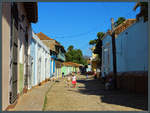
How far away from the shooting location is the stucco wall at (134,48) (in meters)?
13.4

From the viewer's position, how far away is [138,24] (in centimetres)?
1427

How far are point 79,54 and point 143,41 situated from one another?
6468 cm

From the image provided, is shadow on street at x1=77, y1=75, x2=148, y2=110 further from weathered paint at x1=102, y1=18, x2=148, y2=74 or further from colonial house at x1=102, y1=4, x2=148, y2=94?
weathered paint at x1=102, y1=18, x2=148, y2=74

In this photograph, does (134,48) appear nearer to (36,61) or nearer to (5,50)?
(36,61)

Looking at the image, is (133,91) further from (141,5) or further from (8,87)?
(8,87)

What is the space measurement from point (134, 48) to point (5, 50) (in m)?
10.5

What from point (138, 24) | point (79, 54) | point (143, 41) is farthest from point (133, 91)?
point (79, 54)

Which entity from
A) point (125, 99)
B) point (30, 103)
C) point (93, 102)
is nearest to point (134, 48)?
point (125, 99)

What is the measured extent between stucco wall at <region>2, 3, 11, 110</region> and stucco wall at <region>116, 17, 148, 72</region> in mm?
8593

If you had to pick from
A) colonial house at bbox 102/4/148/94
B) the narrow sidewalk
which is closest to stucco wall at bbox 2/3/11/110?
the narrow sidewalk

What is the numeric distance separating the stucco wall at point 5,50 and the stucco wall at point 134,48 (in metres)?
8.59

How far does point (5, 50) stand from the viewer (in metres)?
6.71

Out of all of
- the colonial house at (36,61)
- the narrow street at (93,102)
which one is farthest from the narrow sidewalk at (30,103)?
the colonial house at (36,61)

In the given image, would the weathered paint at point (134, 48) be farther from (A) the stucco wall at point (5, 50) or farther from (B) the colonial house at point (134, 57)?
(A) the stucco wall at point (5, 50)
